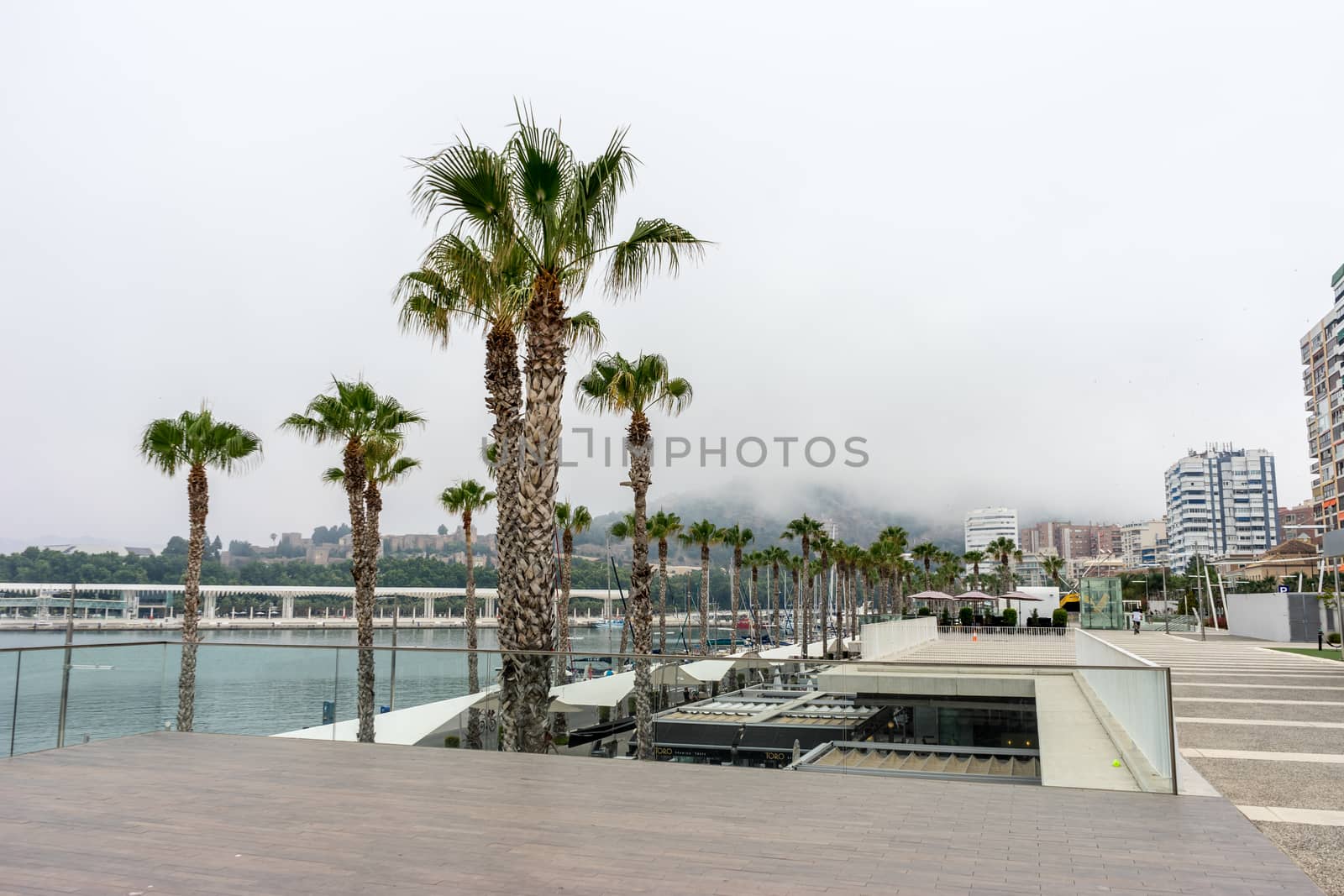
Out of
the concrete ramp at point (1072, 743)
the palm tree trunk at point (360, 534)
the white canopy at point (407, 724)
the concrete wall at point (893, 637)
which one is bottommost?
the concrete wall at point (893, 637)

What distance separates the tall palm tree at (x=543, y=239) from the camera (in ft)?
36.1

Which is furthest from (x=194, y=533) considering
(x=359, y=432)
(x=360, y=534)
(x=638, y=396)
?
(x=638, y=396)

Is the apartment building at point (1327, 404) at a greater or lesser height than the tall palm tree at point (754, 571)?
greater

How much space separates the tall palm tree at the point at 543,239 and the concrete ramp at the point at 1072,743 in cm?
654

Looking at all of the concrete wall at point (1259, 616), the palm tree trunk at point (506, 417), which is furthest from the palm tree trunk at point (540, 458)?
the concrete wall at point (1259, 616)

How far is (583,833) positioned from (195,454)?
89.2 feet

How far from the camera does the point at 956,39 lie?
73.7ft

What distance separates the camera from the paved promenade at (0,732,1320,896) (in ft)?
14.3

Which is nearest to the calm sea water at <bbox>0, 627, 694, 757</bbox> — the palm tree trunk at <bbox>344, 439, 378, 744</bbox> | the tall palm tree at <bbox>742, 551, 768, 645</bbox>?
the palm tree trunk at <bbox>344, 439, 378, 744</bbox>

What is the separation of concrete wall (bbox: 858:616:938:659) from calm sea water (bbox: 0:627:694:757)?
450 inches

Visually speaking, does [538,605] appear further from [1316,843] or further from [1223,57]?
[1223,57]

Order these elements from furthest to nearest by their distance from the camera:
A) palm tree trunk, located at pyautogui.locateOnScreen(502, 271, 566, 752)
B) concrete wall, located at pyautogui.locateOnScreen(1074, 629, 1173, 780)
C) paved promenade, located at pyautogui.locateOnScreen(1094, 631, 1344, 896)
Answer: palm tree trunk, located at pyautogui.locateOnScreen(502, 271, 566, 752) → concrete wall, located at pyautogui.locateOnScreen(1074, 629, 1173, 780) → paved promenade, located at pyautogui.locateOnScreen(1094, 631, 1344, 896)

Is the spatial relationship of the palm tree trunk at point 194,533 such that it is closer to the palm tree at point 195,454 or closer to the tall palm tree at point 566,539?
the palm tree at point 195,454

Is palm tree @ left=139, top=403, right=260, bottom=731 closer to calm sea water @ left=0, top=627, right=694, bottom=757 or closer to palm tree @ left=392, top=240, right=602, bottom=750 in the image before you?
palm tree @ left=392, top=240, right=602, bottom=750
